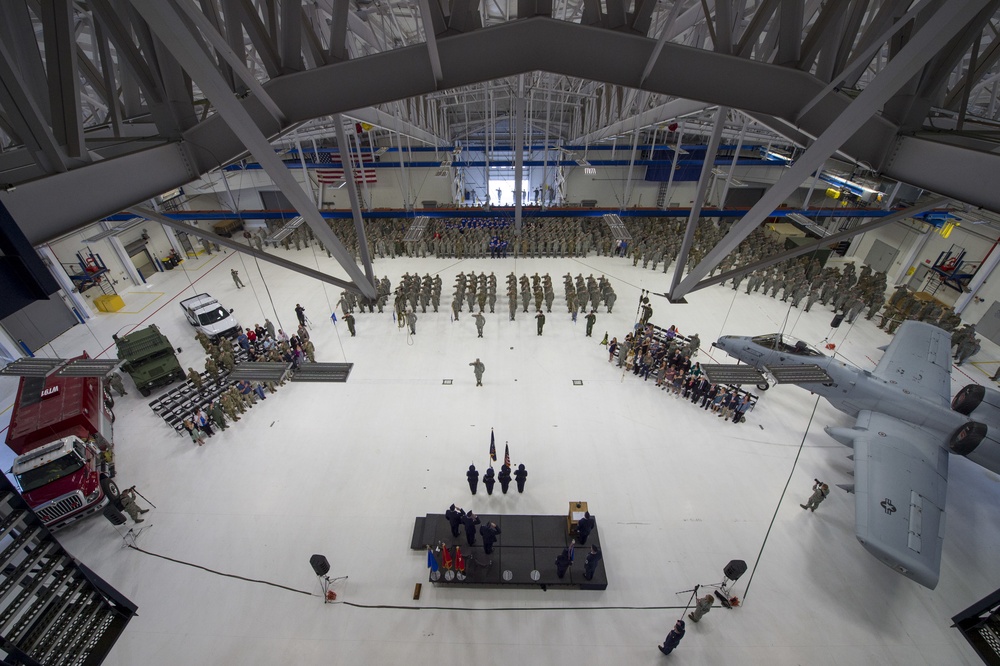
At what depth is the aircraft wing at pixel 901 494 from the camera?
5707 millimetres

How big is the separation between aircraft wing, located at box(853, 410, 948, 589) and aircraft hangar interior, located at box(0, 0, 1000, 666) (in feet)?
0.15

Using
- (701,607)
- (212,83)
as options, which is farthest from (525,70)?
(701,607)

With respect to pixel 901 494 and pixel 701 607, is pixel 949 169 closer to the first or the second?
pixel 901 494

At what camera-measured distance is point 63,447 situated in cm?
709

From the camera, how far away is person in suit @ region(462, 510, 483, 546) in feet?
21.8

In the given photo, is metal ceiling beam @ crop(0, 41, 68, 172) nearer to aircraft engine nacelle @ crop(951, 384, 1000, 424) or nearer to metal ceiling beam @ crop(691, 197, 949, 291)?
metal ceiling beam @ crop(691, 197, 949, 291)

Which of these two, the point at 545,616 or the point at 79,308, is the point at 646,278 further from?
the point at 79,308

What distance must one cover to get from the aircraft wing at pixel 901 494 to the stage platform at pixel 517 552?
13.1 feet

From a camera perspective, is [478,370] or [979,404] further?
[478,370]

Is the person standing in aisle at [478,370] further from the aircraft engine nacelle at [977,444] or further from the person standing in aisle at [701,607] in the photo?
the aircraft engine nacelle at [977,444]

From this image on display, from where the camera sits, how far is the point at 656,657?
5.73 metres

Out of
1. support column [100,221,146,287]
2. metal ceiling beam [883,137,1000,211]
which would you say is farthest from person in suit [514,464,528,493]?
support column [100,221,146,287]

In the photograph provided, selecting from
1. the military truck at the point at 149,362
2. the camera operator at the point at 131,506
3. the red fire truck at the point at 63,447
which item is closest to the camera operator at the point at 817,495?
the camera operator at the point at 131,506

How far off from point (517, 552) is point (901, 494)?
240 inches
